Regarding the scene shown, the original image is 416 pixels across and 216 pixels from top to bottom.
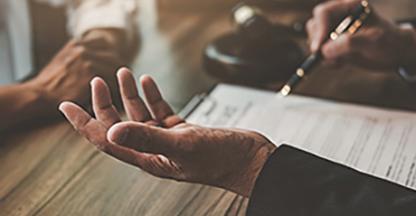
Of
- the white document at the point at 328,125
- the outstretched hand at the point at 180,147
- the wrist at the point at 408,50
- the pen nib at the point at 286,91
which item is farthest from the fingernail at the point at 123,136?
the wrist at the point at 408,50

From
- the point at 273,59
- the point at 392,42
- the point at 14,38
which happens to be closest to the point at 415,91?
the point at 392,42

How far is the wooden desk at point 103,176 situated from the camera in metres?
0.86

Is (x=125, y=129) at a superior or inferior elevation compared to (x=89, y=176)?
superior

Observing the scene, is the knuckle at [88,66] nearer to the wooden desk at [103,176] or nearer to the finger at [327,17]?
the wooden desk at [103,176]

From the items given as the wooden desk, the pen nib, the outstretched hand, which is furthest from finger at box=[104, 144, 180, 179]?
the pen nib

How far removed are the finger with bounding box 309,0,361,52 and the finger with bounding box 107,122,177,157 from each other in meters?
0.57

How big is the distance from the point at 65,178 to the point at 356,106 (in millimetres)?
497

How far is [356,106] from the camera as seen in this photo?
1096mm

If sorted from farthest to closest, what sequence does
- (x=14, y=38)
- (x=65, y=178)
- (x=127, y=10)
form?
(x=14, y=38)
(x=127, y=10)
(x=65, y=178)

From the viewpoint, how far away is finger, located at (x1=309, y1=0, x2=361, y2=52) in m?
1.19

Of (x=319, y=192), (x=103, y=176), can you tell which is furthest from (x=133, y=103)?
(x=319, y=192)

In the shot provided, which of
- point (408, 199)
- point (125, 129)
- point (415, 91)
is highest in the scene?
point (125, 129)

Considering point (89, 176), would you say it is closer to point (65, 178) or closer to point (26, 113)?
point (65, 178)

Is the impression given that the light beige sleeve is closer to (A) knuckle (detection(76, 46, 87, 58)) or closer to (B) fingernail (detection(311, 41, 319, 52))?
(A) knuckle (detection(76, 46, 87, 58))
